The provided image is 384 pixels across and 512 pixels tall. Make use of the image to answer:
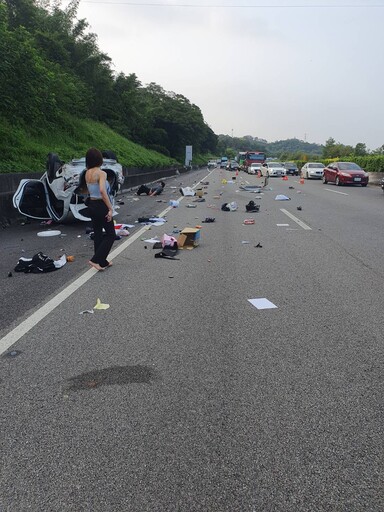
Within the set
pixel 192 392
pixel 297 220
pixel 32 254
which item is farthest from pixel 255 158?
pixel 192 392

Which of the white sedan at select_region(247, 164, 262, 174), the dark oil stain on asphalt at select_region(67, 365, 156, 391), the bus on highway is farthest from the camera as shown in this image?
the bus on highway

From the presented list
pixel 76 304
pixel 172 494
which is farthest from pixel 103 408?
pixel 76 304

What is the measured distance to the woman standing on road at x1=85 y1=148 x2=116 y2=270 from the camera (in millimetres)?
7000

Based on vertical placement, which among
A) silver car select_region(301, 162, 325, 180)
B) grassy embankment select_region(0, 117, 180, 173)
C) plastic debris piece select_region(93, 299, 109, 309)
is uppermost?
grassy embankment select_region(0, 117, 180, 173)

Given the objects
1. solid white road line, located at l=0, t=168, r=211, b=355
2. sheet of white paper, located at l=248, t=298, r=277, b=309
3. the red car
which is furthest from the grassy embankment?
the red car

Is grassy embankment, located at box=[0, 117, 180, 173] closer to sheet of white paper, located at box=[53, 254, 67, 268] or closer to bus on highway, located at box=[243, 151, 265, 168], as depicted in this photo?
sheet of white paper, located at box=[53, 254, 67, 268]

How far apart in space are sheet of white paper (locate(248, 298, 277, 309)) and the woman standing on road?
2.73 meters

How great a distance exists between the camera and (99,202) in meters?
7.15

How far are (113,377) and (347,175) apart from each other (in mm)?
28331

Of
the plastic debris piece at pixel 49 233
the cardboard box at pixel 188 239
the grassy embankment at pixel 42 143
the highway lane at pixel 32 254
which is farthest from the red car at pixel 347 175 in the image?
the plastic debris piece at pixel 49 233

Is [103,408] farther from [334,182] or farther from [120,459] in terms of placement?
[334,182]

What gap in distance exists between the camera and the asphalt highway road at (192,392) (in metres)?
2.32

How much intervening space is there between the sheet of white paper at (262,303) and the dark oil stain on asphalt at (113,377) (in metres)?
1.97

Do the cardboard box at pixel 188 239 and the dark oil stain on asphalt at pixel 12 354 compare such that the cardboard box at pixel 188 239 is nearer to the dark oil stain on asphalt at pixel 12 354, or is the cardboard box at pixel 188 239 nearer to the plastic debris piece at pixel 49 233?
the plastic debris piece at pixel 49 233
